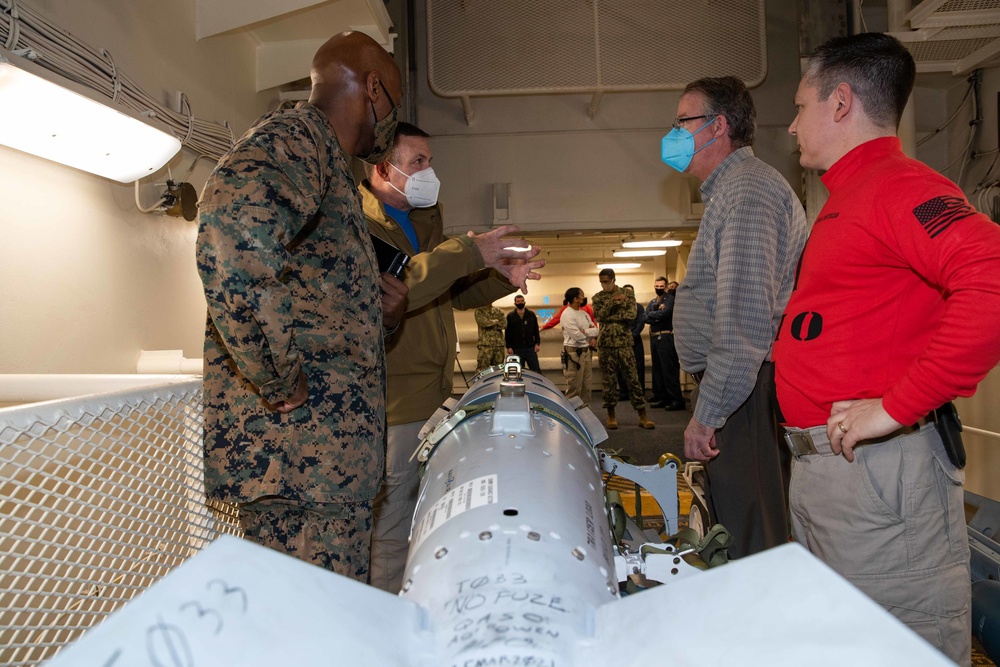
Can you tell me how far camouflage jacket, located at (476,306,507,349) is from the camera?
8.53 metres

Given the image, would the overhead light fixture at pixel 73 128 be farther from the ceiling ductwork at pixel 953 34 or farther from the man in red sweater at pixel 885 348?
the ceiling ductwork at pixel 953 34

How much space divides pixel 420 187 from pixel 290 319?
4.09 feet

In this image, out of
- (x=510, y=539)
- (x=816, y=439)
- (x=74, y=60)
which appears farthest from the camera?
(x=74, y=60)

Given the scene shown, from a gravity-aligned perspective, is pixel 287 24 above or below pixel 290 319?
above

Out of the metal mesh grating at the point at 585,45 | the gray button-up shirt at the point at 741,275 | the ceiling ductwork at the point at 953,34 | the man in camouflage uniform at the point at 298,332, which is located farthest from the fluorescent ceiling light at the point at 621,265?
the man in camouflage uniform at the point at 298,332

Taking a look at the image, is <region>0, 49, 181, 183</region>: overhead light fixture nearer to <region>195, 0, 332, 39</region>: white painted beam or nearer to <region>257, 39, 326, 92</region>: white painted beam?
<region>195, 0, 332, 39</region>: white painted beam

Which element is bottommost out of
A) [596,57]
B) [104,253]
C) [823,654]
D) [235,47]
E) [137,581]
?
[137,581]

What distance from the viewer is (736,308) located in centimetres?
184

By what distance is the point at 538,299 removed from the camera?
416 inches

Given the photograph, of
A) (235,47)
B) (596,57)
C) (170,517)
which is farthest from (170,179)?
(596,57)

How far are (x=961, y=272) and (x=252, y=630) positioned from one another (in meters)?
1.22

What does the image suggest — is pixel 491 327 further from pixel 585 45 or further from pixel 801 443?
pixel 801 443

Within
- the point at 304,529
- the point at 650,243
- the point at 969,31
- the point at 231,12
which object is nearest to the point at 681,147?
the point at 304,529

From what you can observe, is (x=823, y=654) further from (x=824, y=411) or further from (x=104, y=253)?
(x=104, y=253)
